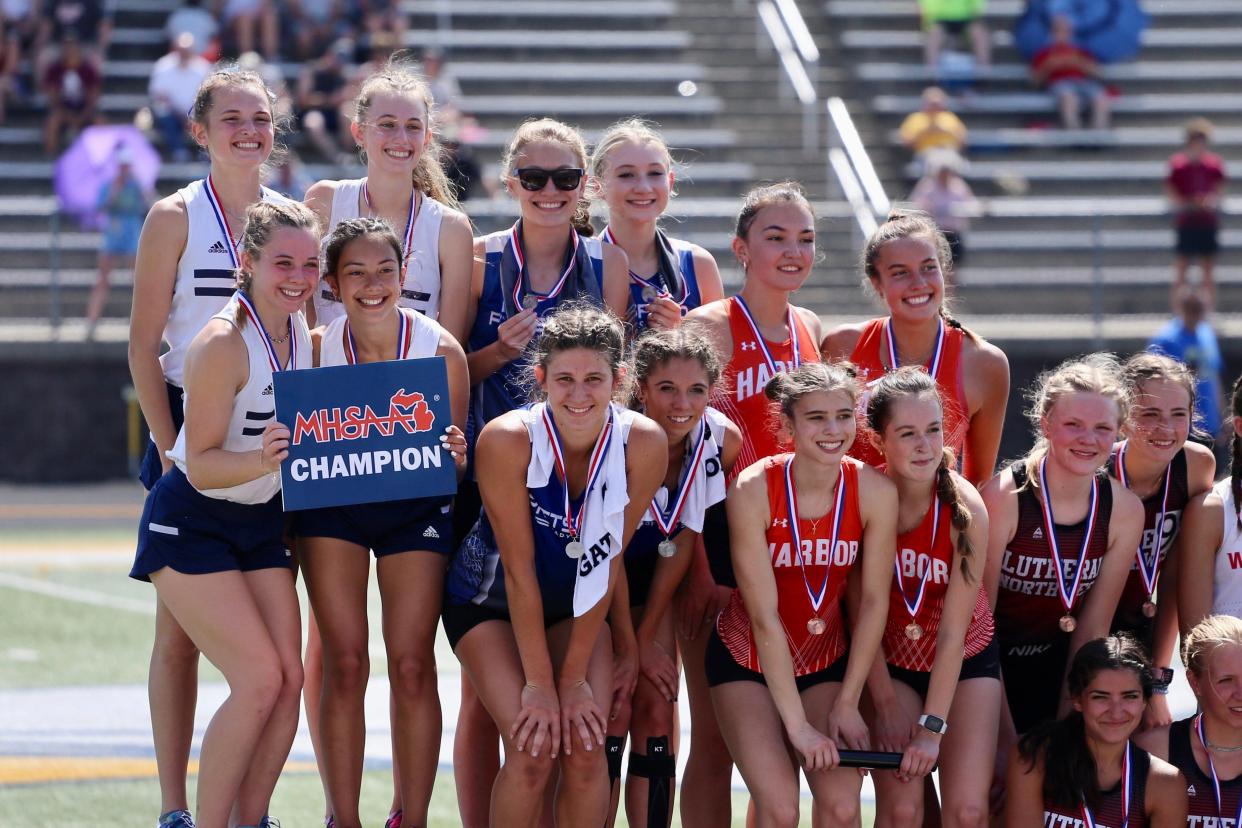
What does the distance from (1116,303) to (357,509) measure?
1192cm

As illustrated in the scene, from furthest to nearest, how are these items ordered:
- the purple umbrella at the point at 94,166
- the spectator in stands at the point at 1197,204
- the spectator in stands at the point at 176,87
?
the spectator in stands at the point at 176,87 → the purple umbrella at the point at 94,166 → the spectator in stands at the point at 1197,204

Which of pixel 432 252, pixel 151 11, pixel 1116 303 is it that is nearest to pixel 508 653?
pixel 432 252

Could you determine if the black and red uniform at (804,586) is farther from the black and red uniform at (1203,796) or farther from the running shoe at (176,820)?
the running shoe at (176,820)

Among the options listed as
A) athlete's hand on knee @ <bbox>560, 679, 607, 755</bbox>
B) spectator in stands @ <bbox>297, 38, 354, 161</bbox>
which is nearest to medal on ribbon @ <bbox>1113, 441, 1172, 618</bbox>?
athlete's hand on knee @ <bbox>560, 679, 607, 755</bbox>

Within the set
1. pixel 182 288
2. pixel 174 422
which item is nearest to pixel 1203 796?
pixel 174 422

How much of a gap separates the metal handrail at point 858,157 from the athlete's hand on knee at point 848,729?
10.7 metres

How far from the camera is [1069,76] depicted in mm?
17891

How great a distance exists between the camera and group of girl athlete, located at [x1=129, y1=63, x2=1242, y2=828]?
482cm

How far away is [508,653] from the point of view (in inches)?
194

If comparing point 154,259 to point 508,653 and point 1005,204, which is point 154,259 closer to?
point 508,653

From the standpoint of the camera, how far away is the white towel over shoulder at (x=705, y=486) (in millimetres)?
5070

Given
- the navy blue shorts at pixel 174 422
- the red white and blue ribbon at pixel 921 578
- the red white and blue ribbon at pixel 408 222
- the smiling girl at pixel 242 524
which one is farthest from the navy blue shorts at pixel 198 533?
the red white and blue ribbon at pixel 921 578

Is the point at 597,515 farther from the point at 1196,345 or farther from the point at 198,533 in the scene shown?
the point at 1196,345

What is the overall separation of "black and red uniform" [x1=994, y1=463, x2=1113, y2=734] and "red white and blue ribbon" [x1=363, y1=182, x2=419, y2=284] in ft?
6.60
